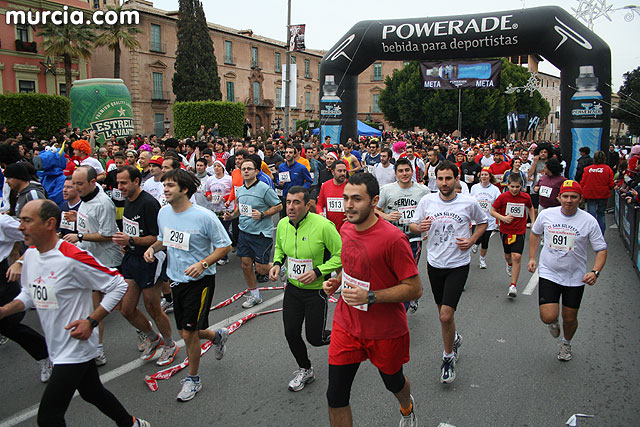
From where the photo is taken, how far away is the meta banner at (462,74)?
71.2 ft

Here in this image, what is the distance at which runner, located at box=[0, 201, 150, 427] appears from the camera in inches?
122

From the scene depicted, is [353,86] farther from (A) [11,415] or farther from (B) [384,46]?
(A) [11,415]

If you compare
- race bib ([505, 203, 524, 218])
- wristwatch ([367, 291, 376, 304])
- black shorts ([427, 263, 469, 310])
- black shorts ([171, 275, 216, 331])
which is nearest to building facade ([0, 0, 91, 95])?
race bib ([505, 203, 524, 218])

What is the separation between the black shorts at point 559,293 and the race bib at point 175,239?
355 cm

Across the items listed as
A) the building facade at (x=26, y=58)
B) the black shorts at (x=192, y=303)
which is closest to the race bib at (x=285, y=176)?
the black shorts at (x=192, y=303)

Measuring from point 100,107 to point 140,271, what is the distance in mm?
16450

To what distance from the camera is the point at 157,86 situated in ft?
144

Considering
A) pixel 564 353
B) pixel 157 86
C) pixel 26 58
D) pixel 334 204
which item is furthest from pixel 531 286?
pixel 157 86

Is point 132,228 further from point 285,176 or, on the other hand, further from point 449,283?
point 285,176

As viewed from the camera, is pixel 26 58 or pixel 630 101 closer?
pixel 630 101

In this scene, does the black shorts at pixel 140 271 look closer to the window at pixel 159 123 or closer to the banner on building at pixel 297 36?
the banner on building at pixel 297 36

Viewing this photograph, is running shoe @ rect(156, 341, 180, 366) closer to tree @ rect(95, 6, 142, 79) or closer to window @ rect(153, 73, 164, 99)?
tree @ rect(95, 6, 142, 79)

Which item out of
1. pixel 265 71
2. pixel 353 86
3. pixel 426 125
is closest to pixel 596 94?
pixel 353 86

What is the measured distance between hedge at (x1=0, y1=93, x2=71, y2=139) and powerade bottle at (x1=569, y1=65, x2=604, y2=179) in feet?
82.0
